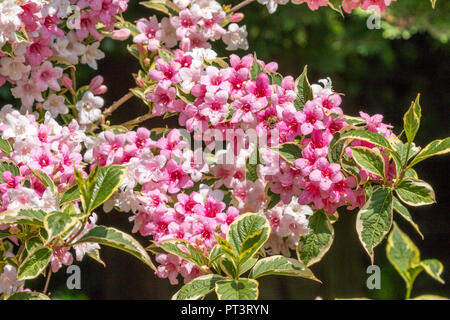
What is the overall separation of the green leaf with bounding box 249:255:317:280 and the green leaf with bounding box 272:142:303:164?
0.70 ft

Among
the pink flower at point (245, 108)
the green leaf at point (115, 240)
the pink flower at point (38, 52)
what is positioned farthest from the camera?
the pink flower at point (38, 52)

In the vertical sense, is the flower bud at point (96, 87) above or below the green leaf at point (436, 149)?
above

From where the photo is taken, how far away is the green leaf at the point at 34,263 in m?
1.17

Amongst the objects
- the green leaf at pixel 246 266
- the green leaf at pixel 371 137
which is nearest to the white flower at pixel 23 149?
the green leaf at pixel 246 266

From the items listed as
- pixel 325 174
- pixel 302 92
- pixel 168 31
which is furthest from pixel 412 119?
pixel 168 31

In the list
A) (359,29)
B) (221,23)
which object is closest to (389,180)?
(221,23)

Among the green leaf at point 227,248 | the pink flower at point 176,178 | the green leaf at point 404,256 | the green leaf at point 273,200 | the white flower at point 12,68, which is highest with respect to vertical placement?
the white flower at point 12,68

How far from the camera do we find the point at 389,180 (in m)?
1.34

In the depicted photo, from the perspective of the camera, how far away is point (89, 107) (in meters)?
1.87

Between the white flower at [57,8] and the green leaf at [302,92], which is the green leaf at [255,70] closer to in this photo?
the green leaf at [302,92]

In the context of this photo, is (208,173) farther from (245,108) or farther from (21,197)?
(21,197)

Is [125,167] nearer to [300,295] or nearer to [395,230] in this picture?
[395,230]

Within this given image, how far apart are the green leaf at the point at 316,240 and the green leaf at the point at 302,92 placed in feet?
0.81

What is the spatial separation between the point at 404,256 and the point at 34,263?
70 centimetres
